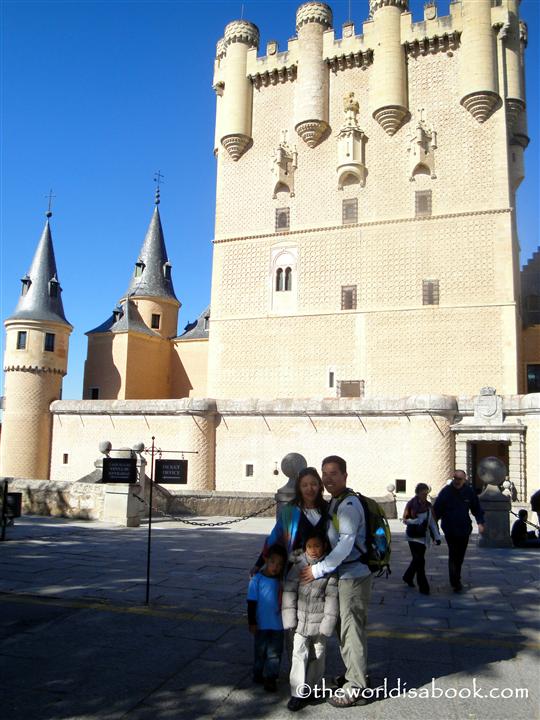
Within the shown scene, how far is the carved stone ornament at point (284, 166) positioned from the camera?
91.4 ft

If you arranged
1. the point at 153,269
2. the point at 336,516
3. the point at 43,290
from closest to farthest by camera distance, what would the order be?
the point at 336,516, the point at 43,290, the point at 153,269

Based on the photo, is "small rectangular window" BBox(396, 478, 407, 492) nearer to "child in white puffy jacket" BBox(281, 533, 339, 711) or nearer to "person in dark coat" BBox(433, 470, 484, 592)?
"person in dark coat" BBox(433, 470, 484, 592)

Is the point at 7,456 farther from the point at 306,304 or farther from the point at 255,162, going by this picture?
the point at 255,162

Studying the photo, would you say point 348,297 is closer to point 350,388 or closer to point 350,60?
point 350,388

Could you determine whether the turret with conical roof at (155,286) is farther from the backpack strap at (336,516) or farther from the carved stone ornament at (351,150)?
the backpack strap at (336,516)

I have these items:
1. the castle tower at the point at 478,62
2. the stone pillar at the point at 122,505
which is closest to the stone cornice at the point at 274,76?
the castle tower at the point at 478,62

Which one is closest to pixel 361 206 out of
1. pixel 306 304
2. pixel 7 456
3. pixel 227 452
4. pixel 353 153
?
pixel 353 153

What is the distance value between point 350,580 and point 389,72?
26762 mm

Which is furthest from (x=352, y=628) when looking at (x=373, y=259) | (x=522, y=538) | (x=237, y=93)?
(x=237, y=93)

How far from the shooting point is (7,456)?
1077 inches

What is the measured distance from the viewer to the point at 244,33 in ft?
97.6

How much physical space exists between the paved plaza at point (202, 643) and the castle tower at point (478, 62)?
21492mm

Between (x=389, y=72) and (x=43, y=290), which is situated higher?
(x=389, y=72)

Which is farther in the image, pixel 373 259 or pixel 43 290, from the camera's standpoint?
pixel 43 290
